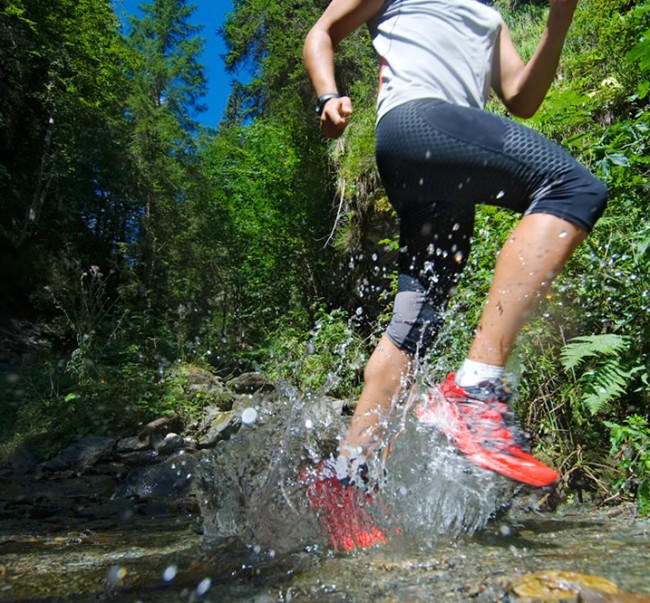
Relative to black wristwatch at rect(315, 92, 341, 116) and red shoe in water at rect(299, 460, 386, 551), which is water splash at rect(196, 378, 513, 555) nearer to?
red shoe in water at rect(299, 460, 386, 551)

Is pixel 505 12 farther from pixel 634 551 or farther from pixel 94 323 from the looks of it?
pixel 634 551

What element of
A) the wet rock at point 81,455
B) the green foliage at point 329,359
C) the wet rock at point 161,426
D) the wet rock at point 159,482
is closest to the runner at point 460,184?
the wet rock at point 159,482

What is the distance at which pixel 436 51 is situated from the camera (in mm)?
1511

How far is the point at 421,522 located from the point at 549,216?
2.75 ft

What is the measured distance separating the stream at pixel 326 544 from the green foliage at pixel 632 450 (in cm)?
11

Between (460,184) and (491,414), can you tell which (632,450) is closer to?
(491,414)

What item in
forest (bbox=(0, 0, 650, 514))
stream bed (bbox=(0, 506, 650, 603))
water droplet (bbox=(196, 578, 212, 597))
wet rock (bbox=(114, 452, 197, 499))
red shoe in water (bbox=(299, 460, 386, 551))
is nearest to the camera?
stream bed (bbox=(0, 506, 650, 603))

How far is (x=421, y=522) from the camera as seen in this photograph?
1.53 metres

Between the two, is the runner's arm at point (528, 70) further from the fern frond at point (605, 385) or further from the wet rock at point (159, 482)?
the wet rock at point (159, 482)

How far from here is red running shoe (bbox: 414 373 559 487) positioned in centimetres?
128

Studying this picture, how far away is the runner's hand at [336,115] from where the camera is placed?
4.94 ft

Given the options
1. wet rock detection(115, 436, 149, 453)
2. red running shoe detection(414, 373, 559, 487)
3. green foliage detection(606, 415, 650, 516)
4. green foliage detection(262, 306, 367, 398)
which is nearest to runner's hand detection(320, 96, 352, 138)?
red running shoe detection(414, 373, 559, 487)

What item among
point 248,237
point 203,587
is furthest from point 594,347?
point 248,237

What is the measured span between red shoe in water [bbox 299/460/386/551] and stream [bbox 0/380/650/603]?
0.08ft
